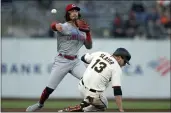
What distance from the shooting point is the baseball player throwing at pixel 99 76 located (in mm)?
8797

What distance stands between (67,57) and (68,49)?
0.50 feet

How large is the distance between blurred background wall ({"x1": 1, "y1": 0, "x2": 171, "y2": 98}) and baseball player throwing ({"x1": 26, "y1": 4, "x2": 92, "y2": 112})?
6.76m

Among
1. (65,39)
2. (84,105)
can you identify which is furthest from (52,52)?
(84,105)

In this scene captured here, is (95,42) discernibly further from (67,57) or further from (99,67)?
(99,67)

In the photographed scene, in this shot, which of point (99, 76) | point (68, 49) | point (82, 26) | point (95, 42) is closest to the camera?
point (99, 76)

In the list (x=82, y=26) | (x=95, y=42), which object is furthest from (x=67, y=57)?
(x=95, y=42)

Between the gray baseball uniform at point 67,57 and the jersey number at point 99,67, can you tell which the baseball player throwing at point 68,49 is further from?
the jersey number at point 99,67

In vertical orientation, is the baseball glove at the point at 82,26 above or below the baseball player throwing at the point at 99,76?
above

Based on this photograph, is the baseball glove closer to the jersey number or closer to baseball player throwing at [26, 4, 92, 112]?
baseball player throwing at [26, 4, 92, 112]

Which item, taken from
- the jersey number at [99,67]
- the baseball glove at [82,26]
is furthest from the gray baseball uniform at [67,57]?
the jersey number at [99,67]

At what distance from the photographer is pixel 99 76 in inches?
351

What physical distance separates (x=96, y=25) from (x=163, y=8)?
2369 mm

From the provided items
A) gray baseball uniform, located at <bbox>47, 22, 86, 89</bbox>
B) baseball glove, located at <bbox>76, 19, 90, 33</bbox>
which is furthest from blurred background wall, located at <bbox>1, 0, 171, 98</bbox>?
baseball glove, located at <bbox>76, 19, 90, 33</bbox>

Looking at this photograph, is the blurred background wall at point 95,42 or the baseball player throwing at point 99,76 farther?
the blurred background wall at point 95,42
